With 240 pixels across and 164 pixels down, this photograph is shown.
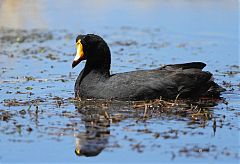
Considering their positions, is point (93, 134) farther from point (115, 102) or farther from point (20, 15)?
point (20, 15)

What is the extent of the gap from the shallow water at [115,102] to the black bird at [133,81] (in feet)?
0.68

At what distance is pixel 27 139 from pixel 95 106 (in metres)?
1.75

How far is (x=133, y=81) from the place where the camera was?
28.6ft

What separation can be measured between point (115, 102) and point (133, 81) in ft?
1.31

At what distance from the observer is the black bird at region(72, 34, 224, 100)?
866cm

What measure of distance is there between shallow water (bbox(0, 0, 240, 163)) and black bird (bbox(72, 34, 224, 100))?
21cm

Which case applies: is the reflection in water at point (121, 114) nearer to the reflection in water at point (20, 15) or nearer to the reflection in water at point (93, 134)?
the reflection in water at point (93, 134)

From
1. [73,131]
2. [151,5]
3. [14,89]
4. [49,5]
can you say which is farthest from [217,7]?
[73,131]

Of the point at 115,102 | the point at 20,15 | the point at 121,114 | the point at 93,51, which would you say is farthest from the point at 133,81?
the point at 20,15

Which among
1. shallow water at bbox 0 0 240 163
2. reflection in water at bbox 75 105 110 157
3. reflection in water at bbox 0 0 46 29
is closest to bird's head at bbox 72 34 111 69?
shallow water at bbox 0 0 240 163

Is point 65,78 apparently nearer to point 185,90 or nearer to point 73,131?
point 185,90

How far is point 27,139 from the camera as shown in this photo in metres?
6.75

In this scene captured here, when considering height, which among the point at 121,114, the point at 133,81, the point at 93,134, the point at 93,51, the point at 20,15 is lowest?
the point at 93,134

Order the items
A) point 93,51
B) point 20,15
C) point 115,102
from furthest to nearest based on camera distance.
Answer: point 20,15, point 93,51, point 115,102
